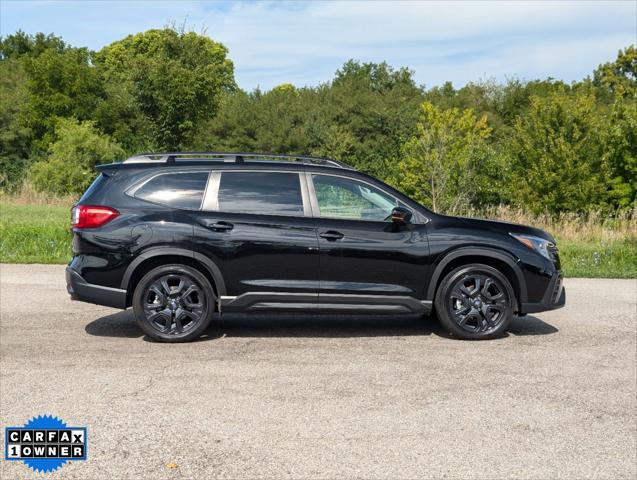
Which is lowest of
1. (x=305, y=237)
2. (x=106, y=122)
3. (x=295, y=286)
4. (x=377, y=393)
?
(x=377, y=393)

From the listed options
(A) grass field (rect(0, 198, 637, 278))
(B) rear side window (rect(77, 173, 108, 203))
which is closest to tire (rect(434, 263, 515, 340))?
(B) rear side window (rect(77, 173, 108, 203))

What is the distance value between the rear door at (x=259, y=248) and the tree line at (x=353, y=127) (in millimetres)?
21159

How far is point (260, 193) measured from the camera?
7859 millimetres

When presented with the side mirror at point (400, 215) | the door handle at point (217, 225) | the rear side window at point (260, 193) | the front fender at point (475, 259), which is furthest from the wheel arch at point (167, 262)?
the front fender at point (475, 259)

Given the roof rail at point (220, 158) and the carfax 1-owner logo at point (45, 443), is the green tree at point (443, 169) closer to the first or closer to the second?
the roof rail at point (220, 158)

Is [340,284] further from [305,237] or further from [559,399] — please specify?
[559,399]

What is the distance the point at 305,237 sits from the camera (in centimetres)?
771

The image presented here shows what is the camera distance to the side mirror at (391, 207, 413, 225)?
7.78m

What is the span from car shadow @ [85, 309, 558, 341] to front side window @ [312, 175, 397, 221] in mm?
1328

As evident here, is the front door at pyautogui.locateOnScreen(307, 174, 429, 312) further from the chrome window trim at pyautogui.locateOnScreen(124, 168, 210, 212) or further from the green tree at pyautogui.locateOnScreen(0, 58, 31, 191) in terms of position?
the green tree at pyautogui.locateOnScreen(0, 58, 31, 191)

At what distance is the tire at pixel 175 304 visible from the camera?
7586 mm

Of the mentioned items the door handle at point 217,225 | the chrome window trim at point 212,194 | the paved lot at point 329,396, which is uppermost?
the chrome window trim at point 212,194

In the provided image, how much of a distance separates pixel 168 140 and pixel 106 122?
7.52 metres

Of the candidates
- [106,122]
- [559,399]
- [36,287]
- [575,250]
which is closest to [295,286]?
[559,399]
